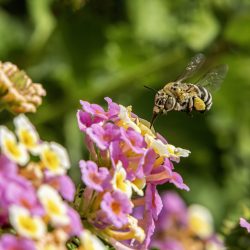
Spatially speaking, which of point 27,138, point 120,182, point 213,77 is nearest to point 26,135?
point 27,138

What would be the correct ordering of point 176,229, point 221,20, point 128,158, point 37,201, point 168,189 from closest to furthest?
1. point 37,201
2. point 128,158
3. point 176,229
4. point 221,20
5. point 168,189

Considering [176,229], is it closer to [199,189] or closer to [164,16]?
[199,189]

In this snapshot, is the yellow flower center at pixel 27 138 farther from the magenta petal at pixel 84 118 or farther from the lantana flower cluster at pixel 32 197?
the magenta petal at pixel 84 118

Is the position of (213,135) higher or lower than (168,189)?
higher

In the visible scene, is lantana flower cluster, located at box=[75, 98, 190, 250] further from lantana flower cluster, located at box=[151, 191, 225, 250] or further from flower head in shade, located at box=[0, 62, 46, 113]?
lantana flower cluster, located at box=[151, 191, 225, 250]

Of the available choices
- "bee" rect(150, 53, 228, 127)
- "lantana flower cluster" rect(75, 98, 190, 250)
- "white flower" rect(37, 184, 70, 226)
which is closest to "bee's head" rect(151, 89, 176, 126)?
"bee" rect(150, 53, 228, 127)

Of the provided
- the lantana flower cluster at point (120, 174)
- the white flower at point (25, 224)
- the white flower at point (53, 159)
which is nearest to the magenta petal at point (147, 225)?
the lantana flower cluster at point (120, 174)

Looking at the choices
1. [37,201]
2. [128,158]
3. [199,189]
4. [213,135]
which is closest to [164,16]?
[213,135]
